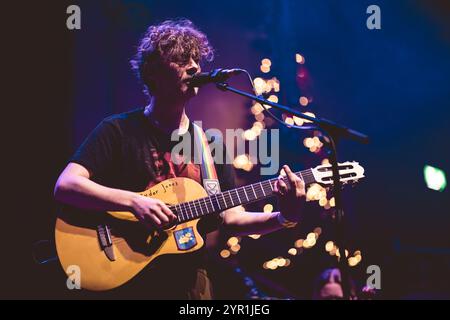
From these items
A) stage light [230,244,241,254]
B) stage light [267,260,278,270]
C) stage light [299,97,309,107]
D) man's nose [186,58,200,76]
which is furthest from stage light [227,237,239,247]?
man's nose [186,58,200,76]

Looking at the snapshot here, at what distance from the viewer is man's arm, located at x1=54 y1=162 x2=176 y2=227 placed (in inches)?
93.8

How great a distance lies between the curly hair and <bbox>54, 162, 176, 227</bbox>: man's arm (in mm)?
761

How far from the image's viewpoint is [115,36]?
10.5 ft

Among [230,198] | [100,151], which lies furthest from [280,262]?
[100,151]

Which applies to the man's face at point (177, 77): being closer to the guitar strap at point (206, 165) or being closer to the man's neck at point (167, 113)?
the man's neck at point (167, 113)

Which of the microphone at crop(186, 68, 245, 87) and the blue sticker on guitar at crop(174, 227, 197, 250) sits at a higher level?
the microphone at crop(186, 68, 245, 87)

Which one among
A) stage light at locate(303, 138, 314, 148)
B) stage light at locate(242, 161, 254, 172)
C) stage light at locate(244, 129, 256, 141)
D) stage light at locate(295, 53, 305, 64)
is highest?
stage light at locate(295, 53, 305, 64)

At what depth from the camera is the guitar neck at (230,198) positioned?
2.52m

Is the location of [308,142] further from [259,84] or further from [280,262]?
[280,262]

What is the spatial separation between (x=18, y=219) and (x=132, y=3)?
1738 mm

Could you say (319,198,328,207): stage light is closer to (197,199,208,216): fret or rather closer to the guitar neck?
the guitar neck

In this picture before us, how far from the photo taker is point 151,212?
238 cm

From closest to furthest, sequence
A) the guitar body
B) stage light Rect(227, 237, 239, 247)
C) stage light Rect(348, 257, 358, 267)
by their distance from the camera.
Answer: the guitar body < stage light Rect(227, 237, 239, 247) < stage light Rect(348, 257, 358, 267)

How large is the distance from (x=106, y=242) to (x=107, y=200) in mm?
227
